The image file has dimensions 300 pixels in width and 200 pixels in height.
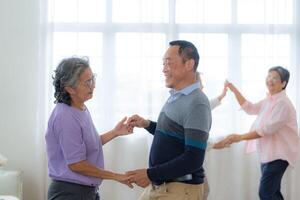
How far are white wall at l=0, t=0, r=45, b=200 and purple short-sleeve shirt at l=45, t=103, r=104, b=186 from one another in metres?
1.52

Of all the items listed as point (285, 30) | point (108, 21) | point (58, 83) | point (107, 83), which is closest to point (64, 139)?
point (58, 83)

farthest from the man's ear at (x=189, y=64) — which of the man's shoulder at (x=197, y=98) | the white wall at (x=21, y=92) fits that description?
the white wall at (x=21, y=92)

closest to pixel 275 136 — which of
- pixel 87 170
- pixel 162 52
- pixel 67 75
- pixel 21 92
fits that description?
pixel 162 52

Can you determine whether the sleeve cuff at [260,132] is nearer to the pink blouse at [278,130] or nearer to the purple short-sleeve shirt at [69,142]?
the pink blouse at [278,130]

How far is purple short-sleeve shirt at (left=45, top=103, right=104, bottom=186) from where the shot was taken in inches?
78.4

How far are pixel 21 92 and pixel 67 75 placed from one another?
168 cm

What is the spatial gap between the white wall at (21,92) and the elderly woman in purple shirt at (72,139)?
5.02 ft

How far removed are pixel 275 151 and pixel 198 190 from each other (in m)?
1.43

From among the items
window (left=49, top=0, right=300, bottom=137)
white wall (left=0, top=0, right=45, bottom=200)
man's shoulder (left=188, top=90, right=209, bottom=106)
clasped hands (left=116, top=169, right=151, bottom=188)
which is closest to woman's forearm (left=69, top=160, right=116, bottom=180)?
clasped hands (left=116, top=169, right=151, bottom=188)

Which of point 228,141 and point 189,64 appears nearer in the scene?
point 189,64

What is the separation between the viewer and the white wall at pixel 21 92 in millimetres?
3529

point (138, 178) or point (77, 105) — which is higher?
point (77, 105)

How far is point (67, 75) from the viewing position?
6.73 feet

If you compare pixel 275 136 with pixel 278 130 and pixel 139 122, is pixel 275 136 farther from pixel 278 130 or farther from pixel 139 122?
pixel 139 122
